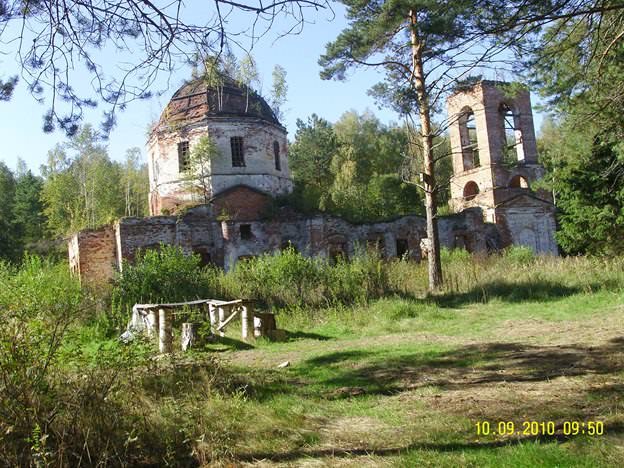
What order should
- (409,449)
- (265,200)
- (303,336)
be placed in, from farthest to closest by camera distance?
1. (265,200)
2. (303,336)
3. (409,449)

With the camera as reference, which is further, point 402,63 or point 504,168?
point 504,168

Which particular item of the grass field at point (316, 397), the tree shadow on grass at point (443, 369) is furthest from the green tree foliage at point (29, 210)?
the tree shadow on grass at point (443, 369)

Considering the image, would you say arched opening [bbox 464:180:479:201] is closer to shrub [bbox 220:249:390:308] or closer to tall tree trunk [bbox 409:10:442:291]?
tall tree trunk [bbox 409:10:442:291]

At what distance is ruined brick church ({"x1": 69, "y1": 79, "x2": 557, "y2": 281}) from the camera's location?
23016mm

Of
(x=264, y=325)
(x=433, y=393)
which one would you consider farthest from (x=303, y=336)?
(x=433, y=393)

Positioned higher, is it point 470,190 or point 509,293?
point 470,190

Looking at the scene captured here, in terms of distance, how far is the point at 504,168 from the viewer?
26.8 meters

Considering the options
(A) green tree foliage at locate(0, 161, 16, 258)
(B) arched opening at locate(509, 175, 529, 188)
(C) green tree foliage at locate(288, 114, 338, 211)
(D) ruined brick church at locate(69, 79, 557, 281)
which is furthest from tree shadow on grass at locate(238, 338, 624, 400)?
(C) green tree foliage at locate(288, 114, 338, 211)

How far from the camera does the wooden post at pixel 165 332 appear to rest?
8.52 metres

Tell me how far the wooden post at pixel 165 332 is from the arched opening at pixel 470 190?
22.2 m

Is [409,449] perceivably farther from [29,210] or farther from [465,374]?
[29,210]

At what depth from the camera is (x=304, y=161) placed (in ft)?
135

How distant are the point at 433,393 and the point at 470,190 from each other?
2521cm

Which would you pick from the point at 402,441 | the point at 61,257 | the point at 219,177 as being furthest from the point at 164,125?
the point at 402,441
